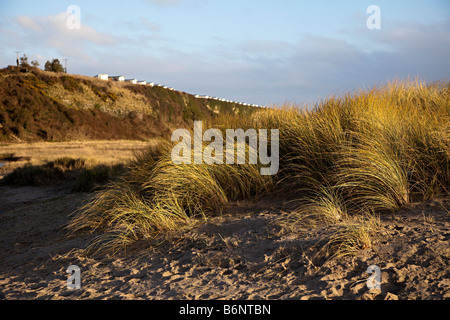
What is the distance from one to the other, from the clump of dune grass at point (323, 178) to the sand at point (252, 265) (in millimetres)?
262

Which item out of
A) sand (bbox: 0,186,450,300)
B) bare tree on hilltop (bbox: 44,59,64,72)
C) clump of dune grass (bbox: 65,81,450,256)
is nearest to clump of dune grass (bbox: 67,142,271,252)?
clump of dune grass (bbox: 65,81,450,256)

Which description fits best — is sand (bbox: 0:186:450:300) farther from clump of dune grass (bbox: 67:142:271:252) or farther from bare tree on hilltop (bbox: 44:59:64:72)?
bare tree on hilltop (bbox: 44:59:64:72)

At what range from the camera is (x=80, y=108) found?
30.8m

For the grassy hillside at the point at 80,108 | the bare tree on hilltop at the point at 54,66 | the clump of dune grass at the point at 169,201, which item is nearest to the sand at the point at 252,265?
the clump of dune grass at the point at 169,201

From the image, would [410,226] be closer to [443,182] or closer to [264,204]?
[443,182]

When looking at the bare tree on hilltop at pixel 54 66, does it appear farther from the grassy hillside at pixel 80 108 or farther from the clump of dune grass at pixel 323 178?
the clump of dune grass at pixel 323 178

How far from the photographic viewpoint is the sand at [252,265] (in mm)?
2830

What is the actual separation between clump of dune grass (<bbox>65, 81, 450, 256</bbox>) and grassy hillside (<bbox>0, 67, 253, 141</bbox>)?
53.7 ft

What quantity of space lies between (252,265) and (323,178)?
1.74 meters

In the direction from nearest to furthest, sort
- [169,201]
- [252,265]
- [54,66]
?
[252,265] < [169,201] < [54,66]

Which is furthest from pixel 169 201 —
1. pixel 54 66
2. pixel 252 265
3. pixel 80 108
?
pixel 54 66

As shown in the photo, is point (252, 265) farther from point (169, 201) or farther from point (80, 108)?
point (80, 108)

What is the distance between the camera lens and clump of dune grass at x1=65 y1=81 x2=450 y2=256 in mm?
4191

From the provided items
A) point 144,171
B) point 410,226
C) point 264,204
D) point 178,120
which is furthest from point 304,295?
point 178,120
